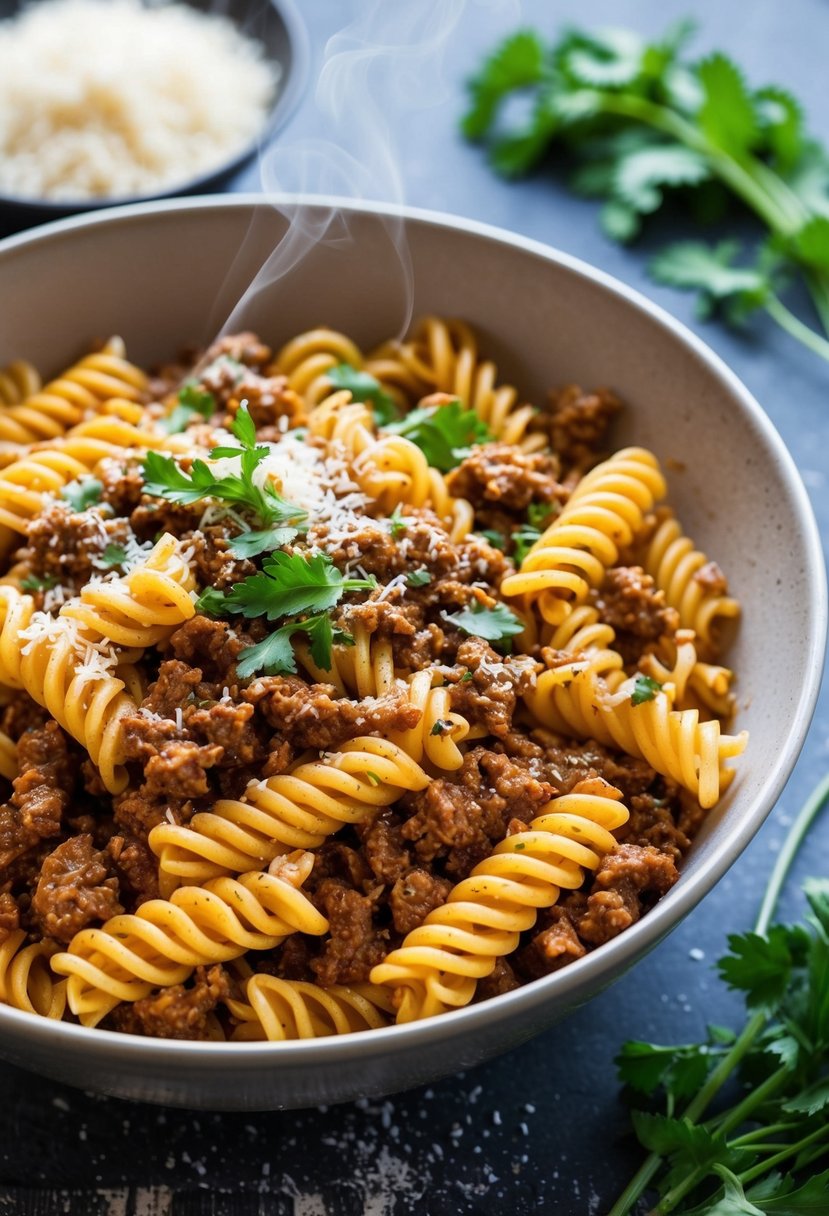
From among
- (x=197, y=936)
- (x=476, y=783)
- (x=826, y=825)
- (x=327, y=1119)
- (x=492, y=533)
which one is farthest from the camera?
(x=826, y=825)

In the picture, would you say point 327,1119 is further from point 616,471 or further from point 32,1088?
point 616,471

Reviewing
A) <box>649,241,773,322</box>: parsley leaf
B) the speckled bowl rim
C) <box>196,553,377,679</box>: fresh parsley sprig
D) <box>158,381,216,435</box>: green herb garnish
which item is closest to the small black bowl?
<box>158,381,216,435</box>: green herb garnish

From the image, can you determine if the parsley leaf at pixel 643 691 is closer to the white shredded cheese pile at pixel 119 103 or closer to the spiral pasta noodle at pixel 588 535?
the spiral pasta noodle at pixel 588 535

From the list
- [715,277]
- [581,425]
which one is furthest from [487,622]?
[715,277]

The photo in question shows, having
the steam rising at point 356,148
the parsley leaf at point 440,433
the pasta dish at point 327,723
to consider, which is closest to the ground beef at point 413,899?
the pasta dish at point 327,723

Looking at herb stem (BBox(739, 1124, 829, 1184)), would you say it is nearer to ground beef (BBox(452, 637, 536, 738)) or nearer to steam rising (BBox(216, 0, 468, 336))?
ground beef (BBox(452, 637, 536, 738))

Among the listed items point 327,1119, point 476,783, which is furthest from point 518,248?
point 327,1119

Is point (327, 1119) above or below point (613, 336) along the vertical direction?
below
